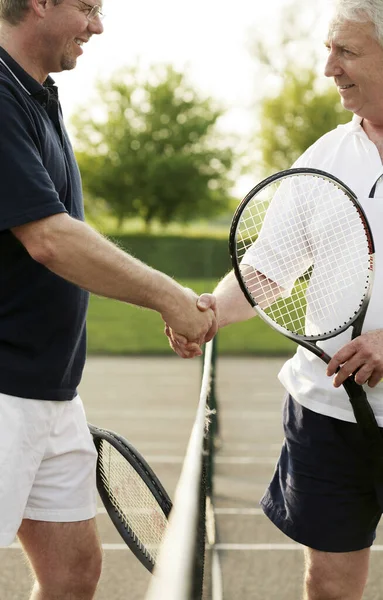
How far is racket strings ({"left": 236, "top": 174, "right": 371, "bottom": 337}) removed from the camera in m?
3.07

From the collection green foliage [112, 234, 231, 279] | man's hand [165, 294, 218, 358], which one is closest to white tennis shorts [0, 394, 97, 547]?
man's hand [165, 294, 218, 358]

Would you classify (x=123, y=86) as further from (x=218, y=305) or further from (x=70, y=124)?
(x=218, y=305)

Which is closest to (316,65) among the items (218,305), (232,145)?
(232,145)

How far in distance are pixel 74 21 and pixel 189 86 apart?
175 feet

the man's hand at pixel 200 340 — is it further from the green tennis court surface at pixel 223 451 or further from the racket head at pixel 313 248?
the green tennis court surface at pixel 223 451

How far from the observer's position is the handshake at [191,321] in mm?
2957

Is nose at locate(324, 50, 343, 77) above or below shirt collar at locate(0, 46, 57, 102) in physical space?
above

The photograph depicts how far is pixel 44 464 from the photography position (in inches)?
118

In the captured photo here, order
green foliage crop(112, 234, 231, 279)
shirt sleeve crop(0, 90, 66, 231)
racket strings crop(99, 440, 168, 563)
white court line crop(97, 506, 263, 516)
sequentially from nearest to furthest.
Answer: shirt sleeve crop(0, 90, 66, 231)
racket strings crop(99, 440, 168, 563)
white court line crop(97, 506, 263, 516)
green foliage crop(112, 234, 231, 279)

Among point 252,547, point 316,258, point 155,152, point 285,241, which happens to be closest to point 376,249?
point 316,258

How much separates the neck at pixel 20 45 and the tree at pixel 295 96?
4221 centimetres

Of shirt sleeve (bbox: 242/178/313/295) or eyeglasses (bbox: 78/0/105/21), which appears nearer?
eyeglasses (bbox: 78/0/105/21)

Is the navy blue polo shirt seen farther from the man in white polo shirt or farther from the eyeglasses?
the man in white polo shirt

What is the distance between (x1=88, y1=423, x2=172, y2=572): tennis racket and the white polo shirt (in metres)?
0.55
